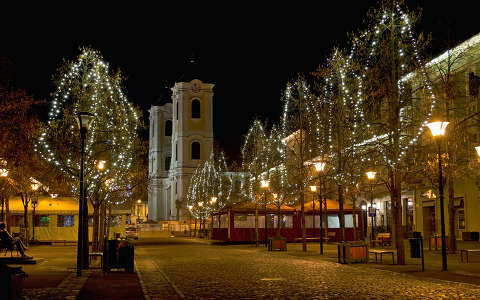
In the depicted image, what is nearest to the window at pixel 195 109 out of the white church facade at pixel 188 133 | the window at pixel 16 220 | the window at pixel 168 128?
the white church facade at pixel 188 133

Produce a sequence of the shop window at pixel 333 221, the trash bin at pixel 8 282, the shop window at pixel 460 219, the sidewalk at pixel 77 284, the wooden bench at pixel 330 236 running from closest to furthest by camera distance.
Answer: the trash bin at pixel 8 282
the sidewalk at pixel 77 284
the shop window at pixel 460 219
the wooden bench at pixel 330 236
the shop window at pixel 333 221

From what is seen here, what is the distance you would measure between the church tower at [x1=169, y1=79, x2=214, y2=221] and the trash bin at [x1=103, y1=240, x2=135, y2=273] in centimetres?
7971

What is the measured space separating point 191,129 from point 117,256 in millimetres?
81874

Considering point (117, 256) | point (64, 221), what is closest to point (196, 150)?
point (64, 221)

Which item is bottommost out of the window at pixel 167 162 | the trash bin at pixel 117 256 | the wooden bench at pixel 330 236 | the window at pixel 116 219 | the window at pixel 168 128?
the wooden bench at pixel 330 236

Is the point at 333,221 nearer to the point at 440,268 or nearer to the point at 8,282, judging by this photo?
the point at 440,268

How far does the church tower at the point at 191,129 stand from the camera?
328 feet

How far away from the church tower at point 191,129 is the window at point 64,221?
5369 cm

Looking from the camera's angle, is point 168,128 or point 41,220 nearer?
point 41,220

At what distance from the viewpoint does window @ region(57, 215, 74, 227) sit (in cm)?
4547

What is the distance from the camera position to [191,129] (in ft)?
331

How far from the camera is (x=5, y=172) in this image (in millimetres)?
28188

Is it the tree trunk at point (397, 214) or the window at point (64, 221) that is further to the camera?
the window at point (64, 221)

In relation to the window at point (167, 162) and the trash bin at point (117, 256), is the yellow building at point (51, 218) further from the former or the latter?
the window at point (167, 162)
